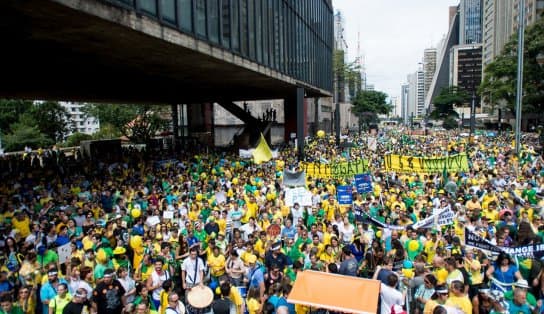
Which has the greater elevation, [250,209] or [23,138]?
[23,138]

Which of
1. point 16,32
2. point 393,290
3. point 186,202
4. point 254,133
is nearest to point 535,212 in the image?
point 393,290

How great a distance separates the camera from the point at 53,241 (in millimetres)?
8961

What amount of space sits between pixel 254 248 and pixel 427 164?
9.56 meters

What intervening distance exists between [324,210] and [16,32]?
9.44m

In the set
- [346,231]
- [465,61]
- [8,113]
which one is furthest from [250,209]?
[465,61]

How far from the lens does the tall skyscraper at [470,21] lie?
17400 cm

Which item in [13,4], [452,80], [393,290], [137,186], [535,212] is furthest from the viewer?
[452,80]

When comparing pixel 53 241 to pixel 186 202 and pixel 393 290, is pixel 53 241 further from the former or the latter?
pixel 393 290

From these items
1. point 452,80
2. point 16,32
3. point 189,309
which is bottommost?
point 189,309

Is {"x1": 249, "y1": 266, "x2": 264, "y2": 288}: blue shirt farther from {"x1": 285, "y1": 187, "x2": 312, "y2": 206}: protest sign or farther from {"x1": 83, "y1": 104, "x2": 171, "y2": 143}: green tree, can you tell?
{"x1": 83, "y1": 104, "x2": 171, "y2": 143}: green tree

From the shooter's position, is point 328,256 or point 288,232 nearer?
point 328,256

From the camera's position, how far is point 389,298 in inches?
239

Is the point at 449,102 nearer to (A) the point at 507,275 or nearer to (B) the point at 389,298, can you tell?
(A) the point at 507,275

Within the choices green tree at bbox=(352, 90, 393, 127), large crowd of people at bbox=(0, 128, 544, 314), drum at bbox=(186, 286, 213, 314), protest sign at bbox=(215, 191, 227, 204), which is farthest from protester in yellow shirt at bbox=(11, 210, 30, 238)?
green tree at bbox=(352, 90, 393, 127)
